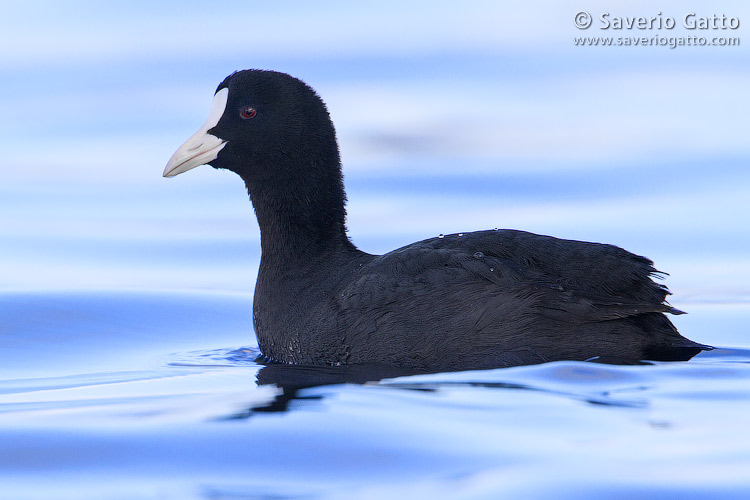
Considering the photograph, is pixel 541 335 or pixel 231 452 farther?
pixel 541 335

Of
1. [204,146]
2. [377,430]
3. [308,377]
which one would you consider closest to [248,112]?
[204,146]

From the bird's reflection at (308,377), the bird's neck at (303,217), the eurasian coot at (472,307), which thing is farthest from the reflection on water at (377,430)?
the bird's neck at (303,217)

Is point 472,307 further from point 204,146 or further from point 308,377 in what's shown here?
point 204,146

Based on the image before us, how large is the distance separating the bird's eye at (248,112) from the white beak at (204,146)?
0.12m

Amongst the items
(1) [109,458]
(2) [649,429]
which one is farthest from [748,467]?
(1) [109,458]

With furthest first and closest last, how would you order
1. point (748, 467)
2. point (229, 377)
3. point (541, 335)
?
point (229, 377) → point (541, 335) → point (748, 467)

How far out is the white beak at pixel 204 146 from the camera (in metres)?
6.91

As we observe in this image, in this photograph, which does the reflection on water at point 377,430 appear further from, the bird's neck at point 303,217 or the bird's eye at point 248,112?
the bird's eye at point 248,112

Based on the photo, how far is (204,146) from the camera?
6980mm

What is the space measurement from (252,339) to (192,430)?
3089 mm

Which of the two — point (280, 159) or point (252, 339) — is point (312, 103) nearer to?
point (280, 159)

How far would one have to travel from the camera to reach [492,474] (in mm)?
3947

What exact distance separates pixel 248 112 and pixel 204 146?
298 millimetres

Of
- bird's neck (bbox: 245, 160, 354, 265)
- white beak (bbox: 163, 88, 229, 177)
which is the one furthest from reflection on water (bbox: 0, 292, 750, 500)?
white beak (bbox: 163, 88, 229, 177)
